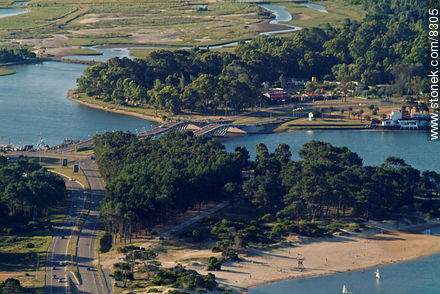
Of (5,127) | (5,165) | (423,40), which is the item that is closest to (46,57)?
(5,127)

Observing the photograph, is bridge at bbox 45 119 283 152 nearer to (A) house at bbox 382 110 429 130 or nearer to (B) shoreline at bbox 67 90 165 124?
(B) shoreline at bbox 67 90 165 124

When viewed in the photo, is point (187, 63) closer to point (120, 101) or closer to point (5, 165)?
point (120, 101)

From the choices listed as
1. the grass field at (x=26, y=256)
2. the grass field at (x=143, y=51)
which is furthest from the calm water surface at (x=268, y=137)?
the grass field at (x=143, y=51)

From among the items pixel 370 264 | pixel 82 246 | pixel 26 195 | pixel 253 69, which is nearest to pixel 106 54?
pixel 253 69

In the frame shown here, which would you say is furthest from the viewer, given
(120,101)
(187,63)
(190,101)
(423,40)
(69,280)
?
(423,40)

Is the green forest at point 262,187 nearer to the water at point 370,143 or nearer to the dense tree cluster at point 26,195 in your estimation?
the dense tree cluster at point 26,195

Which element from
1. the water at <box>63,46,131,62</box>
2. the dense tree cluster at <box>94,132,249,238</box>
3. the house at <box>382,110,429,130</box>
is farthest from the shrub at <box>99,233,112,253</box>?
the water at <box>63,46,131,62</box>
